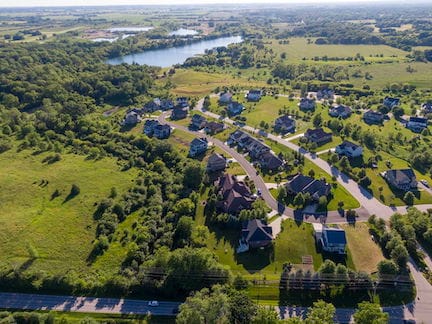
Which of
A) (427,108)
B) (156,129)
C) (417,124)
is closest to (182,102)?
(156,129)

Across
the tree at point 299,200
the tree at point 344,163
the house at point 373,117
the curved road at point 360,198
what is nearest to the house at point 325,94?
the house at point 373,117

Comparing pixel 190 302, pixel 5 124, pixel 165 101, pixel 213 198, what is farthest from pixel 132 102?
pixel 190 302

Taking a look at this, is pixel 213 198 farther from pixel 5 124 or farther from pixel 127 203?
pixel 5 124

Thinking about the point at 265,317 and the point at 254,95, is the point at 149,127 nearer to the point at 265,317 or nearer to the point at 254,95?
the point at 254,95

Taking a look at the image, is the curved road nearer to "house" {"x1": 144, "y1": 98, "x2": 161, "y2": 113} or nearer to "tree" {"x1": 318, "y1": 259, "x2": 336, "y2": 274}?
"tree" {"x1": 318, "y1": 259, "x2": 336, "y2": 274}

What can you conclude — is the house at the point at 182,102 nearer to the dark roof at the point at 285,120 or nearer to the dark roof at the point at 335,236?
the dark roof at the point at 285,120

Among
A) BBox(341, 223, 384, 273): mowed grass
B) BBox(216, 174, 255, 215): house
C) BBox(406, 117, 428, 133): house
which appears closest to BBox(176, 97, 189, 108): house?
BBox(216, 174, 255, 215): house
